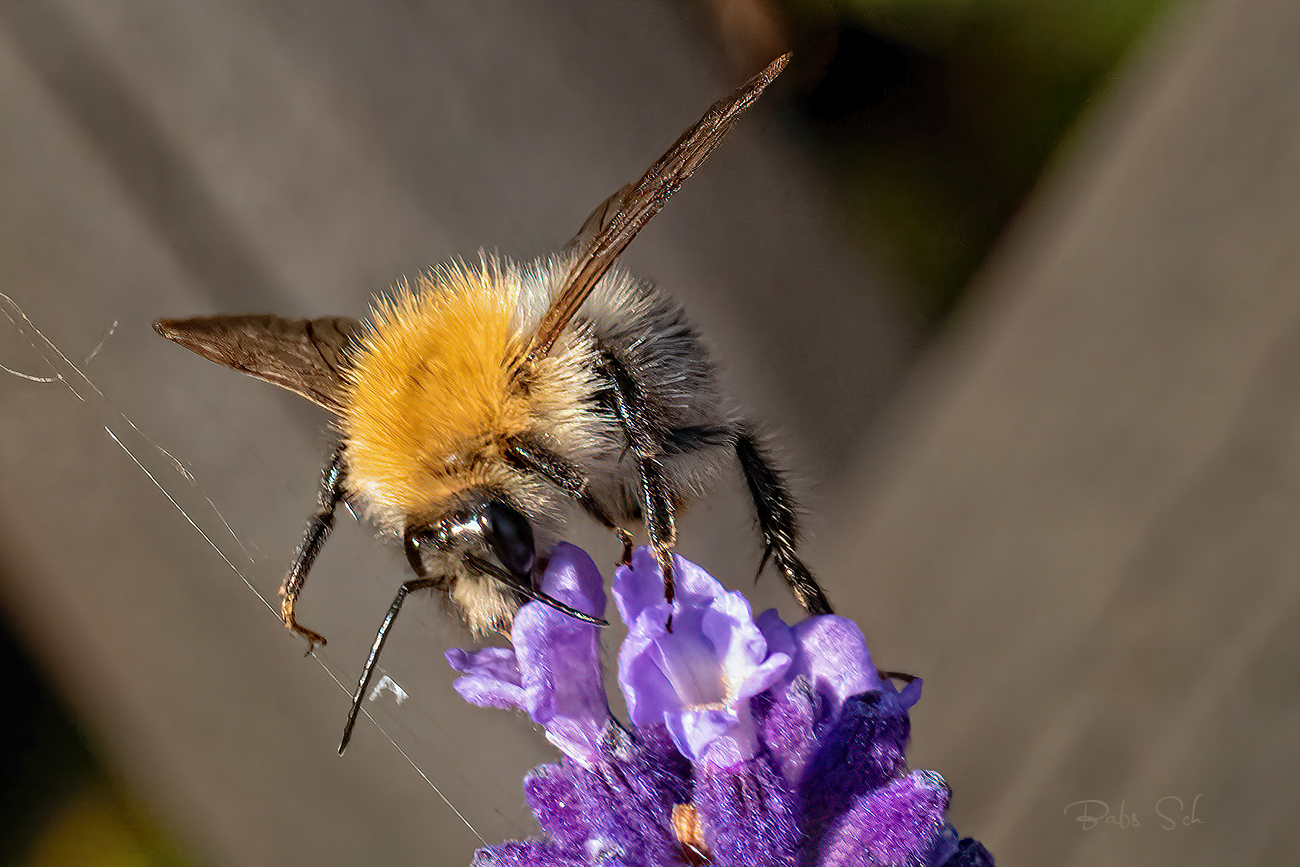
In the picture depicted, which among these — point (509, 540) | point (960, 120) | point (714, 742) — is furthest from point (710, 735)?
point (960, 120)

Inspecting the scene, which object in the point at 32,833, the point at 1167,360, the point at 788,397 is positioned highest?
the point at 1167,360

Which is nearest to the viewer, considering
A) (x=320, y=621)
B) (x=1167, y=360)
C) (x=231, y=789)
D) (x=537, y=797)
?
(x=537, y=797)

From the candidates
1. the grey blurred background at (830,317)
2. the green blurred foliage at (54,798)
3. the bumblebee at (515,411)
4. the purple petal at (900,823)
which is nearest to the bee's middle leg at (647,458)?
the bumblebee at (515,411)

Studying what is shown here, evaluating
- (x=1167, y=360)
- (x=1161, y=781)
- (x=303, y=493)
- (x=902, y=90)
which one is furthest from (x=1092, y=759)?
(x=303, y=493)

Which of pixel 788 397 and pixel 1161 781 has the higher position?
pixel 788 397

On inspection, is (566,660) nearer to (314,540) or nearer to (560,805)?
(560,805)

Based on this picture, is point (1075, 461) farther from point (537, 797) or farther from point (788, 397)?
point (537, 797)
